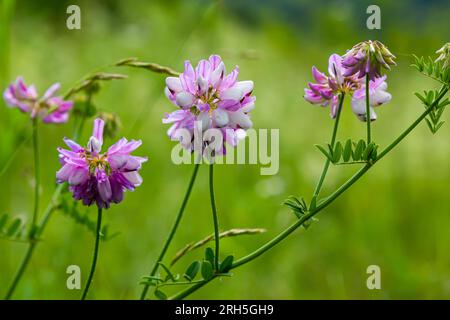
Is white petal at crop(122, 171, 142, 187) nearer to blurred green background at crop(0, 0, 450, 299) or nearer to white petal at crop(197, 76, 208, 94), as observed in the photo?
white petal at crop(197, 76, 208, 94)

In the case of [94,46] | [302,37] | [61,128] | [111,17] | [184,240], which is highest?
[111,17]

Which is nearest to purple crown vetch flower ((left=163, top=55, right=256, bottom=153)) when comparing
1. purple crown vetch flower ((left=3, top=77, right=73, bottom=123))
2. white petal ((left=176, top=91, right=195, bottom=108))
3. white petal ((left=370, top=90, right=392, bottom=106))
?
white petal ((left=176, top=91, right=195, bottom=108))

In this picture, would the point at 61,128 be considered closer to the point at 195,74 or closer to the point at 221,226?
the point at 221,226

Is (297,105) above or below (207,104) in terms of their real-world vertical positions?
above

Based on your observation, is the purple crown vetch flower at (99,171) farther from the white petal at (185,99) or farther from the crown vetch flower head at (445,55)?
the crown vetch flower head at (445,55)
